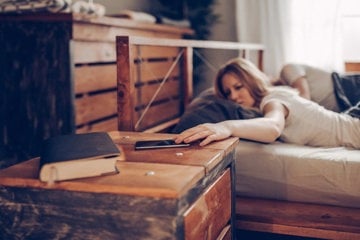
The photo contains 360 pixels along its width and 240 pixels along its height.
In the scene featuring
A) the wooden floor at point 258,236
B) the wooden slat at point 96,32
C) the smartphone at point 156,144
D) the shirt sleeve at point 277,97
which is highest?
the wooden slat at point 96,32

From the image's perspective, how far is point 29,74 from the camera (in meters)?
2.25

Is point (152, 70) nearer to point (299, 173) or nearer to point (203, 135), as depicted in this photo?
point (299, 173)

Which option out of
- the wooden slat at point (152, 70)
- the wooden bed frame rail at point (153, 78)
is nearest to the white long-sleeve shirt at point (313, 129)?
the wooden bed frame rail at point (153, 78)

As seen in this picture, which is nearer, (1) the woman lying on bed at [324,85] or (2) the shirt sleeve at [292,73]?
(1) the woman lying on bed at [324,85]

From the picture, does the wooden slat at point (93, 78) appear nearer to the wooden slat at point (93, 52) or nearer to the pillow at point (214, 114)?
the wooden slat at point (93, 52)

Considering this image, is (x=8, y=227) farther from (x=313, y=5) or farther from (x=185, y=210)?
(x=313, y=5)

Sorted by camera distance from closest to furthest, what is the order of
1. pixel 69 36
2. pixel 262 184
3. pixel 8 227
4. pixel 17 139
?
pixel 8 227 → pixel 262 184 → pixel 69 36 → pixel 17 139

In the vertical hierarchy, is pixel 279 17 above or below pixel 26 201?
above

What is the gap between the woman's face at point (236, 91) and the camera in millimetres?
2039

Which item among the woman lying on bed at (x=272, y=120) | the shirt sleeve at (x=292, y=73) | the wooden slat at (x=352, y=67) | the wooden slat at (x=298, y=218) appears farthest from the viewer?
the wooden slat at (x=352, y=67)

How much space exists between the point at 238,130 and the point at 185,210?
54 cm

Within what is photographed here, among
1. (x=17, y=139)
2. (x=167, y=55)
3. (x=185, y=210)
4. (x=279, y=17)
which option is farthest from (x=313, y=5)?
(x=185, y=210)

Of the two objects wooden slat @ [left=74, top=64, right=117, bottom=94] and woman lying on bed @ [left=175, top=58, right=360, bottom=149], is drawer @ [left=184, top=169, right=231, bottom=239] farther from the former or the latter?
wooden slat @ [left=74, top=64, right=117, bottom=94]

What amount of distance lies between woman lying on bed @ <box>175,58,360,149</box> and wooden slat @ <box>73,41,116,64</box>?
647 mm
